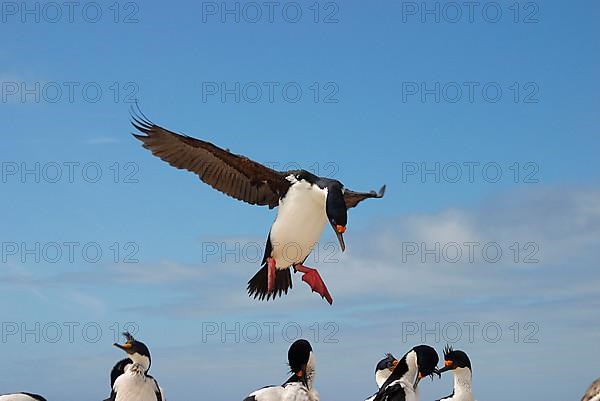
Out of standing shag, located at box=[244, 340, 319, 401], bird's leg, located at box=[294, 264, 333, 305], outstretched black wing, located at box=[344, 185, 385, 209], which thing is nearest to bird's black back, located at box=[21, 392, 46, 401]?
standing shag, located at box=[244, 340, 319, 401]

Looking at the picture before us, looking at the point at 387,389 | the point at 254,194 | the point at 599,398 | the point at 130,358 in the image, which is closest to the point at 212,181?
the point at 254,194

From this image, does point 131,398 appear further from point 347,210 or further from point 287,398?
point 347,210

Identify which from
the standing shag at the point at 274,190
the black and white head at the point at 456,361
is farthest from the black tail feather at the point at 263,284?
the black and white head at the point at 456,361

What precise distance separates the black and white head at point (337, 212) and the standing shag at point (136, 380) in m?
3.45

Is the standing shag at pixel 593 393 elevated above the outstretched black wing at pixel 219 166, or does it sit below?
below

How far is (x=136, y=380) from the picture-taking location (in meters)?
10.3

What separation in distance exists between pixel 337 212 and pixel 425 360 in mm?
3067

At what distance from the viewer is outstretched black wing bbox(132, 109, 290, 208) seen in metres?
14.0

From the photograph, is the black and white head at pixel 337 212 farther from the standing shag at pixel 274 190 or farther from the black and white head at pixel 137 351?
the black and white head at pixel 137 351

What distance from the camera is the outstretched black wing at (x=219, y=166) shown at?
1402cm

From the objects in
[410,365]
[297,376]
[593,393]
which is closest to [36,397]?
[297,376]

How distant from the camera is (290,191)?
14.0 metres

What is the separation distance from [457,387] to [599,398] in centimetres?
307

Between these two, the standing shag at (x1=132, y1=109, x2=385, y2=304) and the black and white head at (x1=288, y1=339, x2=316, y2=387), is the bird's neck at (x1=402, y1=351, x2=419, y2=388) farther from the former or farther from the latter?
the standing shag at (x1=132, y1=109, x2=385, y2=304)
